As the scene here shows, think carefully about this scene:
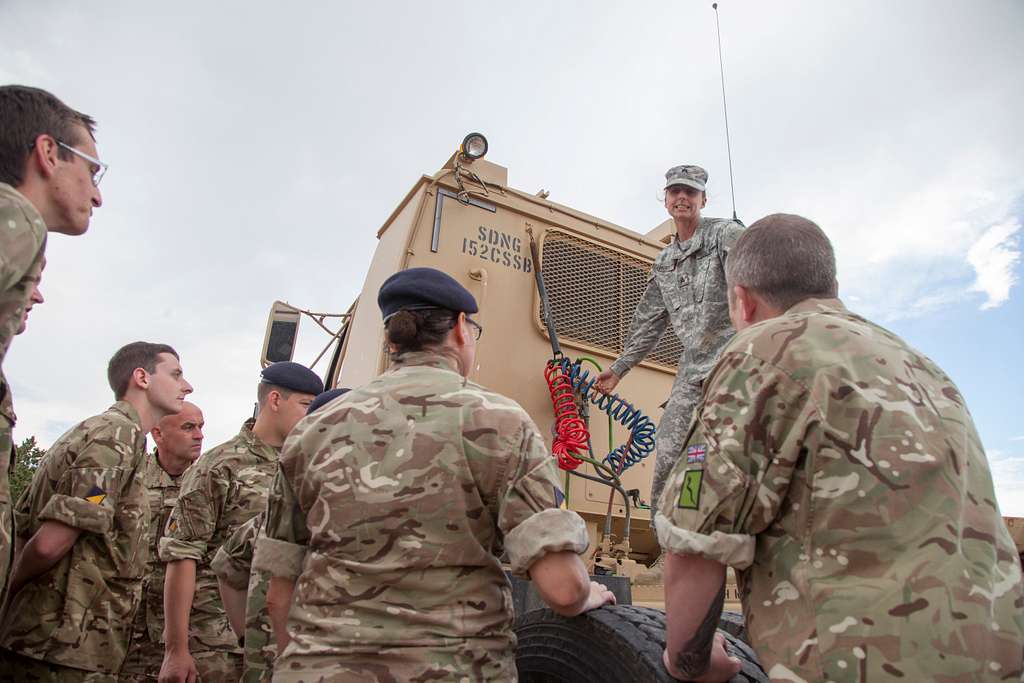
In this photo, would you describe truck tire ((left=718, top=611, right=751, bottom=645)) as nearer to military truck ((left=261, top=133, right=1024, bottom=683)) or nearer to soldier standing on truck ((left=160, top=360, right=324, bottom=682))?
military truck ((left=261, top=133, right=1024, bottom=683))

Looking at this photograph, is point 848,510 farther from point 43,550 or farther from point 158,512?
point 158,512

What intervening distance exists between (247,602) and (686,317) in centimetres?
179

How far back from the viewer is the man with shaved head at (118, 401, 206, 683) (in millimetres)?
3424

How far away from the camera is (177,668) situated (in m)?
2.46

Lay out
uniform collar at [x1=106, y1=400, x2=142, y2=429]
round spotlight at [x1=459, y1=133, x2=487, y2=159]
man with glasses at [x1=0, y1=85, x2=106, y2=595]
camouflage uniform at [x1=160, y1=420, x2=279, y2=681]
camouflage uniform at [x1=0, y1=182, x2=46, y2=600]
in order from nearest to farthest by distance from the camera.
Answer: camouflage uniform at [x1=0, y1=182, x2=46, y2=600], man with glasses at [x1=0, y1=85, x2=106, y2=595], camouflage uniform at [x1=160, y1=420, x2=279, y2=681], uniform collar at [x1=106, y1=400, x2=142, y2=429], round spotlight at [x1=459, y1=133, x2=487, y2=159]

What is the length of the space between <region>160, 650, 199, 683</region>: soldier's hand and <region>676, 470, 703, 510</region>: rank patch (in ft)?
6.36

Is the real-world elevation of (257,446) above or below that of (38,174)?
below

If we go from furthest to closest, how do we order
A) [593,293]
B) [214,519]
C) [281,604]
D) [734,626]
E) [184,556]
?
[593,293] → [214,519] → [184,556] → [734,626] → [281,604]

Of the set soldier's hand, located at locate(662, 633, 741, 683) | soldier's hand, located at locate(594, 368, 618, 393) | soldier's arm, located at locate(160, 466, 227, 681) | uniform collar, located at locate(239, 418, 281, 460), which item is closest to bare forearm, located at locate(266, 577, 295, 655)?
soldier's hand, located at locate(662, 633, 741, 683)

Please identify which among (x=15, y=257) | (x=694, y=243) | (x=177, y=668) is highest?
(x=694, y=243)

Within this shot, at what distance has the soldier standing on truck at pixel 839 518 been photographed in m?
1.09

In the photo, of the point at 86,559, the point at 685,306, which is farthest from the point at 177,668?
the point at 685,306

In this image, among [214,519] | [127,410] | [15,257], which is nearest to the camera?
[15,257]

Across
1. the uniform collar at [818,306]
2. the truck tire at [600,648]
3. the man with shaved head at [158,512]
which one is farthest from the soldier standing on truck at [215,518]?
the uniform collar at [818,306]
